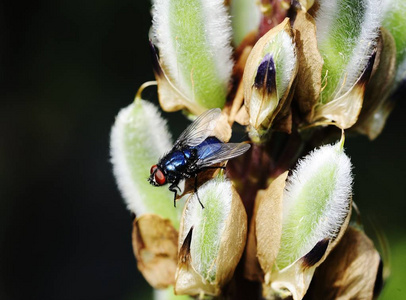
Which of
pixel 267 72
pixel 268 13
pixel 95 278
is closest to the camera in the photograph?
pixel 267 72

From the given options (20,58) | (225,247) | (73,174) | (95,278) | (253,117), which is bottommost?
(95,278)

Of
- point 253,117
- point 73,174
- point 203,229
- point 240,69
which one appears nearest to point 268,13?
point 240,69

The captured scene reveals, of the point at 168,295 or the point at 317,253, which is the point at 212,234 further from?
the point at 168,295

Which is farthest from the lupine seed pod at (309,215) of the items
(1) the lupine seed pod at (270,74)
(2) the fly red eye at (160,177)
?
(2) the fly red eye at (160,177)

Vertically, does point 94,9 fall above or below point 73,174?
above

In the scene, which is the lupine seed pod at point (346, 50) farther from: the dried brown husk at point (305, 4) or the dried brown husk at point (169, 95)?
the dried brown husk at point (169, 95)

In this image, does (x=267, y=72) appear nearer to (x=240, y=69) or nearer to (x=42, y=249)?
(x=240, y=69)

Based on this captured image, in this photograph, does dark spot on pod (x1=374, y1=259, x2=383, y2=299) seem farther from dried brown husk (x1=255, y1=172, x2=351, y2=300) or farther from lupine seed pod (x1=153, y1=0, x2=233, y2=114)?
lupine seed pod (x1=153, y1=0, x2=233, y2=114)

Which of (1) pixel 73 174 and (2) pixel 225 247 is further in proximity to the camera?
(1) pixel 73 174
